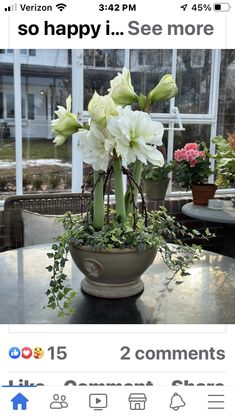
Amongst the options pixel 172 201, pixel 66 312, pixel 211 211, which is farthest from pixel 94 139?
pixel 172 201

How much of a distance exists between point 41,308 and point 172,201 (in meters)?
2.17

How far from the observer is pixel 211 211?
255 cm

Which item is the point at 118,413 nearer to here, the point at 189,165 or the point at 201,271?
the point at 201,271

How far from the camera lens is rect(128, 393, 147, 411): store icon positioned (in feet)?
2.41

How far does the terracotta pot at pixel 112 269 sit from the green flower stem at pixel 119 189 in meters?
0.13

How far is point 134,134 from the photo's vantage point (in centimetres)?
96

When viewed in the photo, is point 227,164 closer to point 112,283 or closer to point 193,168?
point 193,168

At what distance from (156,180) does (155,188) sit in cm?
6

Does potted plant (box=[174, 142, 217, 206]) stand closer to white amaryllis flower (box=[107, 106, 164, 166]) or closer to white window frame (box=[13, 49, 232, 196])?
white window frame (box=[13, 49, 232, 196])

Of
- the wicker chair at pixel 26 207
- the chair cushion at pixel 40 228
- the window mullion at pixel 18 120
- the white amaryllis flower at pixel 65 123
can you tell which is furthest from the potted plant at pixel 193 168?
the white amaryllis flower at pixel 65 123

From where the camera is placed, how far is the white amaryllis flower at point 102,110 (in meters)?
0.96

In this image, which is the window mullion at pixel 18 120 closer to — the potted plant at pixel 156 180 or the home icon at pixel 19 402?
the potted plant at pixel 156 180
